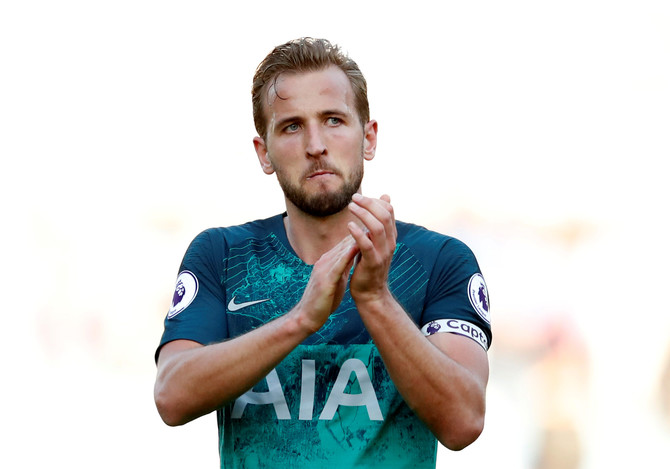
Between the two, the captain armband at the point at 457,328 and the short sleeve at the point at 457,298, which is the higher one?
the short sleeve at the point at 457,298

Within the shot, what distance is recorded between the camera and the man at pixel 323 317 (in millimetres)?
2127

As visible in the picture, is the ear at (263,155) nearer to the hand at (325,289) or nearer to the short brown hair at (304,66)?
the short brown hair at (304,66)

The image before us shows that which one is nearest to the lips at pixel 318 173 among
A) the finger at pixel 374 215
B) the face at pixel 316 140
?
the face at pixel 316 140

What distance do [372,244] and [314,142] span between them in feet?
1.92

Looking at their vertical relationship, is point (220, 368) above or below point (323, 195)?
below

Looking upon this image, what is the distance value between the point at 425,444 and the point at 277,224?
0.88 metres

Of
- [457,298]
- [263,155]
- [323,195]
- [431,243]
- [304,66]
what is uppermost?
[304,66]

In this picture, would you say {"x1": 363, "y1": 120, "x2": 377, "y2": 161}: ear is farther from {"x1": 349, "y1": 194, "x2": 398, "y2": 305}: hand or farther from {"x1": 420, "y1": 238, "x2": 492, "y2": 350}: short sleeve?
{"x1": 349, "y1": 194, "x2": 398, "y2": 305}: hand

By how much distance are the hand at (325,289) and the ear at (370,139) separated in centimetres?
72

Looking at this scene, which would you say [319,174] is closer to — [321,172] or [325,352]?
[321,172]

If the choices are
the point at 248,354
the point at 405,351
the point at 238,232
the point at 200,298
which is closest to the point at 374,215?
the point at 405,351

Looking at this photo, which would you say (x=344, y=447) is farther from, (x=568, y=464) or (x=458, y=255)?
(x=568, y=464)

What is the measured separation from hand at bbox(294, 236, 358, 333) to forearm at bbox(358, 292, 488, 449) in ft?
0.28

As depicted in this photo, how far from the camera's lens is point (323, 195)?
2580 mm
